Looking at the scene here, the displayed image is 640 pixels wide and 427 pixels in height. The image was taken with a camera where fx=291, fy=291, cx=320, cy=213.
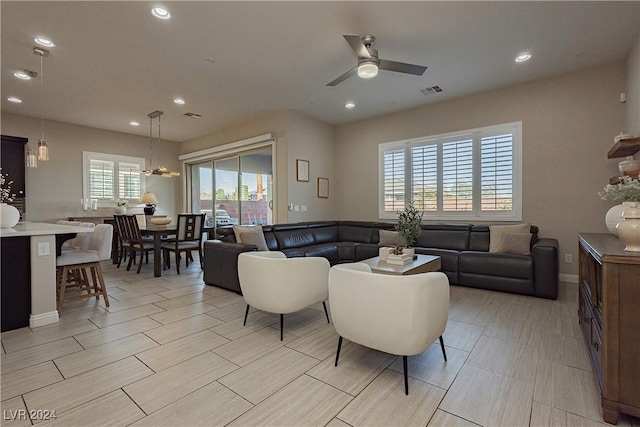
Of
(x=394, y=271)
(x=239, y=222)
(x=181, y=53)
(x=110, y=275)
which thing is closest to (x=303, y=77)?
(x=181, y=53)

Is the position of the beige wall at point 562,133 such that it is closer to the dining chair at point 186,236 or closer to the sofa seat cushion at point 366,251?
the sofa seat cushion at point 366,251

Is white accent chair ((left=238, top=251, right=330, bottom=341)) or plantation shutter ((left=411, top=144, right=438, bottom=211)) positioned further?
plantation shutter ((left=411, top=144, right=438, bottom=211))

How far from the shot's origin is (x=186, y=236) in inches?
210

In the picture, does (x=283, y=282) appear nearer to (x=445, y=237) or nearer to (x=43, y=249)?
(x=43, y=249)

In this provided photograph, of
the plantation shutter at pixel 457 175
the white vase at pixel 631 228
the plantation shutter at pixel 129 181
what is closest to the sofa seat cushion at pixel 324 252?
the plantation shutter at pixel 457 175

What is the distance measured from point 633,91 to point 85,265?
678 cm

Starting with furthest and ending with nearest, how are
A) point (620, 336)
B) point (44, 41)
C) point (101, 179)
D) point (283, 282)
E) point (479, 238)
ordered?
point (101, 179) < point (479, 238) < point (44, 41) < point (283, 282) < point (620, 336)

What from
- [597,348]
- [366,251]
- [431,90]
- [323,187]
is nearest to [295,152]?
[323,187]

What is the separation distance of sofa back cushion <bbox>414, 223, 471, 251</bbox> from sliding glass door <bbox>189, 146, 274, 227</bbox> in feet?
10.3

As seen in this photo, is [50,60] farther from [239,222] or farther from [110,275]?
[239,222]

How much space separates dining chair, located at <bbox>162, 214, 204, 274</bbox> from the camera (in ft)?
17.1

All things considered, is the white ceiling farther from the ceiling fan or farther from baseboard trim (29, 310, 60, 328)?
baseboard trim (29, 310, 60, 328)

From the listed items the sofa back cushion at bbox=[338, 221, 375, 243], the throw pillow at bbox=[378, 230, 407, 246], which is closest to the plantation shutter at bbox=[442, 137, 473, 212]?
the throw pillow at bbox=[378, 230, 407, 246]

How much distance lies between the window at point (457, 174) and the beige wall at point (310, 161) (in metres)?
1.28
